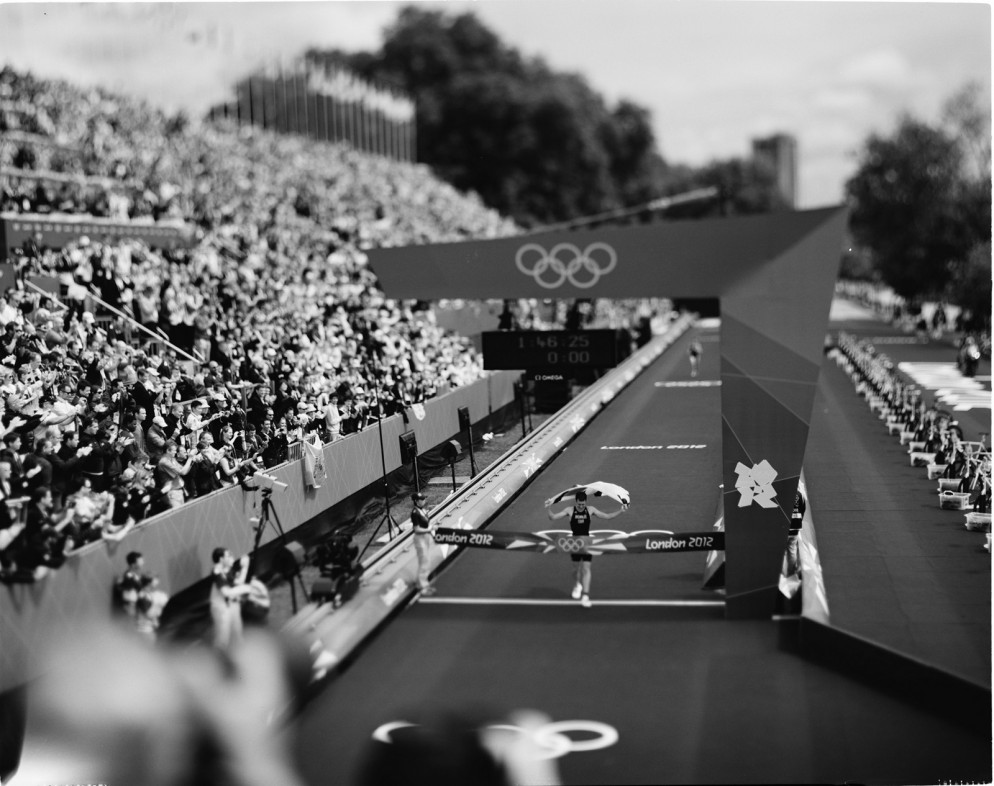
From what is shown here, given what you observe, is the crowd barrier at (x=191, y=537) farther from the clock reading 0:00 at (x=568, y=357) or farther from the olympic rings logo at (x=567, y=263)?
the olympic rings logo at (x=567, y=263)

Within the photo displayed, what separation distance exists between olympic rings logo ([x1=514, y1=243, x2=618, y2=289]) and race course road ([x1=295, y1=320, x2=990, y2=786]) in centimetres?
452

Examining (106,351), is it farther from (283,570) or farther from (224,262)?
(224,262)

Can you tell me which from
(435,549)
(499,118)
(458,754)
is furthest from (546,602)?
(499,118)

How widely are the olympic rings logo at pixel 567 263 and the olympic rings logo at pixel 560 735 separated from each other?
544 centimetres

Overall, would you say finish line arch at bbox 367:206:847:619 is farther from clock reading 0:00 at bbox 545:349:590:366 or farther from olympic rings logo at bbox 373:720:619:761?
olympic rings logo at bbox 373:720:619:761

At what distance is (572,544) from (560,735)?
13.2 ft

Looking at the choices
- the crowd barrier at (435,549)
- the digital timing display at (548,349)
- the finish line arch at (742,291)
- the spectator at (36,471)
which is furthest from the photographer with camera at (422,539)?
the spectator at (36,471)

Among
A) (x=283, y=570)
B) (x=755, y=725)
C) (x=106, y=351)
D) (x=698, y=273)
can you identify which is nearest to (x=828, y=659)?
(x=755, y=725)

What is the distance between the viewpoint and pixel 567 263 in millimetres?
15211

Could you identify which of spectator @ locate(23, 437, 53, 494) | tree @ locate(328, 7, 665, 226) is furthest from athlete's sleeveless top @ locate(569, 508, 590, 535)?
tree @ locate(328, 7, 665, 226)

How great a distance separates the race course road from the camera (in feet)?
40.1

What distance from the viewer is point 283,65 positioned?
67.9 meters

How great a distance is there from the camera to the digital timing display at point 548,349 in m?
17.1

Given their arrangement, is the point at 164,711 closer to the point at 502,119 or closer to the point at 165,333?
the point at 165,333
